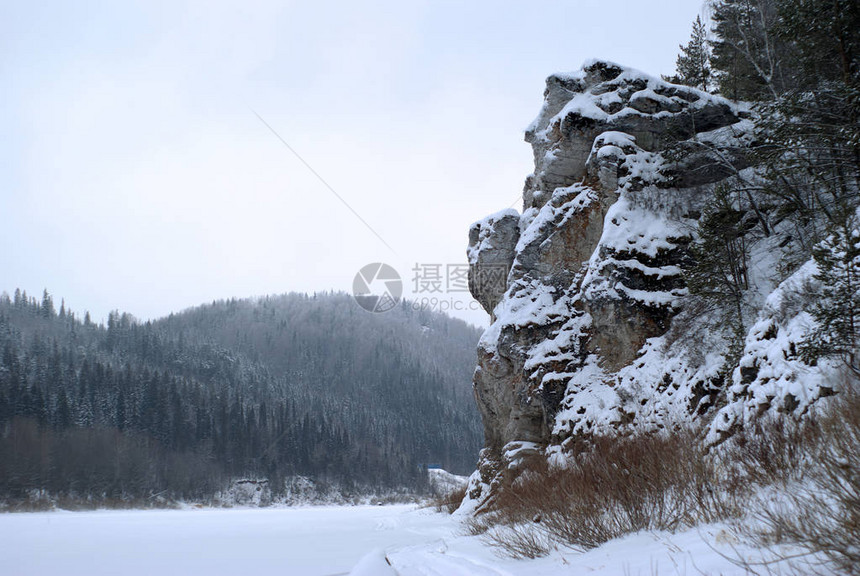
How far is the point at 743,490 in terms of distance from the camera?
586cm

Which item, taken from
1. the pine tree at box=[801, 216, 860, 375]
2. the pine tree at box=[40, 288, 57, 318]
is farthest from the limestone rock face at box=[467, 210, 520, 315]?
the pine tree at box=[40, 288, 57, 318]

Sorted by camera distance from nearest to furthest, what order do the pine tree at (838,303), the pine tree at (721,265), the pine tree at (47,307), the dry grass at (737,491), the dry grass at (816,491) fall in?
1. the dry grass at (816,491)
2. the dry grass at (737,491)
3. the pine tree at (838,303)
4. the pine tree at (721,265)
5. the pine tree at (47,307)

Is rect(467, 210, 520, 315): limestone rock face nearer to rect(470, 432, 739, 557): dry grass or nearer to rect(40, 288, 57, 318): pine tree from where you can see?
rect(470, 432, 739, 557): dry grass

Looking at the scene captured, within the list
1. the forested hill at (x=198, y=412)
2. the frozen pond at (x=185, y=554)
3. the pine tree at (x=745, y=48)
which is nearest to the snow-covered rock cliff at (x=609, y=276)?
the pine tree at (x=745, y=48)

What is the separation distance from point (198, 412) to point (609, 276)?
103191mm

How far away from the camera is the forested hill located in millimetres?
81125

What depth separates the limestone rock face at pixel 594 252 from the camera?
19.6m

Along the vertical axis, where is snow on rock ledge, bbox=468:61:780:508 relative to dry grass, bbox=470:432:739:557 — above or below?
above

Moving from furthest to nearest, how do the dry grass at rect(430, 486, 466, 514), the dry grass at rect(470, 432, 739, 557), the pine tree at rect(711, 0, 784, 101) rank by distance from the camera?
the dry grass at rect(430, 486, 466, 514), the pine tree at rect(711, 0, 784, 101), the dry grass at rect(470, 432, 739, 557)

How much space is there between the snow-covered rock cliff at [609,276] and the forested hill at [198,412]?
77.3 meters

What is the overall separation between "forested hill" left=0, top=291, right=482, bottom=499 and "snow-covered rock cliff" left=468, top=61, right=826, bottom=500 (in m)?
77.3

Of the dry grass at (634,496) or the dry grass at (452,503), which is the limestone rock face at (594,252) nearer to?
the dry grass at (634,496)

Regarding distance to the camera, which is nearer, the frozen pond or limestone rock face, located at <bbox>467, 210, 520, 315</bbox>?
the frozen pond

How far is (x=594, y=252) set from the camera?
21.5 meters
